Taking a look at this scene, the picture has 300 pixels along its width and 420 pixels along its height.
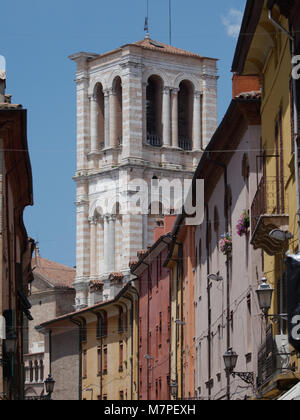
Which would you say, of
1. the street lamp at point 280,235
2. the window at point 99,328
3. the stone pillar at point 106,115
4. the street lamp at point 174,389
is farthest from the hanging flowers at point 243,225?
the stone pillar at point 106,115

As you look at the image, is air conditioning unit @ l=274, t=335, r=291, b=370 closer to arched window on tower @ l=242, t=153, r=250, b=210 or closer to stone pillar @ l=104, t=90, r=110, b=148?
arched window on tower @ l=242, t=153, r=250, b=210

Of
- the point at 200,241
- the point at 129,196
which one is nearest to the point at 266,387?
the point at 200,241

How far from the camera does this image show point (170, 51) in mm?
106500

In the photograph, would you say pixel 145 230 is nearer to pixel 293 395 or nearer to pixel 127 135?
pixel 127 135

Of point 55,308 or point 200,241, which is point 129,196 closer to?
point 55,308

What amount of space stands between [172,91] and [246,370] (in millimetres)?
74104

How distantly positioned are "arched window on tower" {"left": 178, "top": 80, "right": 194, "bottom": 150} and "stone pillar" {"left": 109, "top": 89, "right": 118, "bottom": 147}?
5306mm

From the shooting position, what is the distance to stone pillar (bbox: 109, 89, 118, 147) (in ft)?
344

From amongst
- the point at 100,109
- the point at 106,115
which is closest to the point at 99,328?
the point at 106,115

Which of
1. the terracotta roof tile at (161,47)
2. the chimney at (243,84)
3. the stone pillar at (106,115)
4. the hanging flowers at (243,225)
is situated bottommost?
the hanging flowers at (243,225)

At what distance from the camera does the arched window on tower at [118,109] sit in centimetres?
10544

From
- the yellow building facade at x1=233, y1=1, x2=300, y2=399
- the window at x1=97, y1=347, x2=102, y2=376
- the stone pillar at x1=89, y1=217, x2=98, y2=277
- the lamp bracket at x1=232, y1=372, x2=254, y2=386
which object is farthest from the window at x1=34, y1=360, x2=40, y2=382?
the yellow building facade at x1=233, y1=1, x2=300, y2=399

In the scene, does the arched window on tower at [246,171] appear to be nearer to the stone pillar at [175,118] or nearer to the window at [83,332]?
the window at [83,332]

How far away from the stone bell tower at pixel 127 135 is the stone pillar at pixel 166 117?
0.25 feet
